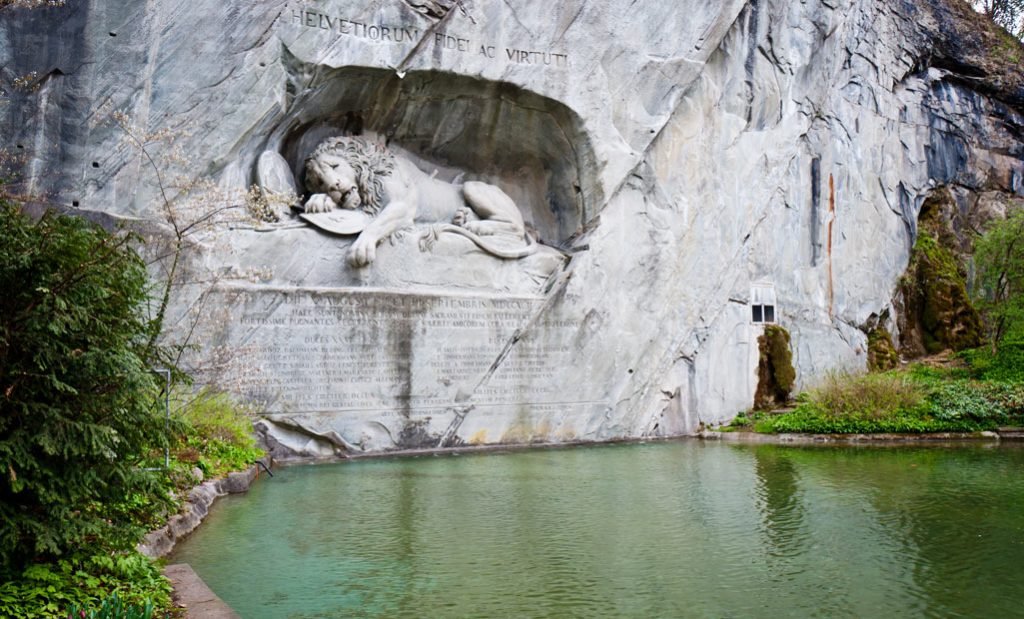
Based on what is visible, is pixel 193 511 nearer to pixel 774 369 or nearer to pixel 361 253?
pixel 361 253

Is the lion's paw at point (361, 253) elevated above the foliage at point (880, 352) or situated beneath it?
elevated above

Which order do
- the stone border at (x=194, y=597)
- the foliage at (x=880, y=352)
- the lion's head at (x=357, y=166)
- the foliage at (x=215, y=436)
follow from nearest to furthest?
the stone border at (x=194, y=597)
the foliage at (x=215, y=436)
the lion's head at (x=357, y=166)
the foliage at (x=880, y=352)

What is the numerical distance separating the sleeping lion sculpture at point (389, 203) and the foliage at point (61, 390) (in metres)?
6.84

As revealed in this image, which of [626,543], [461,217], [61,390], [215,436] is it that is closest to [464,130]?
[461,217]

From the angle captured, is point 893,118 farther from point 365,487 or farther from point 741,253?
point 365,487

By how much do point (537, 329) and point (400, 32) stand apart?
4.29 m

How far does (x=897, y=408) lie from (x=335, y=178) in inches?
327

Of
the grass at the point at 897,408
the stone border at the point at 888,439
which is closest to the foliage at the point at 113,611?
the stone border at the point at 888,439

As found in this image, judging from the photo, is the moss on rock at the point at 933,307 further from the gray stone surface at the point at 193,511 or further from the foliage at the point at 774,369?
the gray stone surface at the point at 193,511

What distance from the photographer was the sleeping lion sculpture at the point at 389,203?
35.7 feet

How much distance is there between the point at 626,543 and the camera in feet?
18.0

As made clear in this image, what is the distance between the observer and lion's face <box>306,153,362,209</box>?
36.4ft

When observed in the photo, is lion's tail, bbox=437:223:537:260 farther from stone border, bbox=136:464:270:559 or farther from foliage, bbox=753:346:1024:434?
stone border, bbox=136:464:270:559

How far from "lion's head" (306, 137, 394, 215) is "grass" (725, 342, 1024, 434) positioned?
20.4ft
